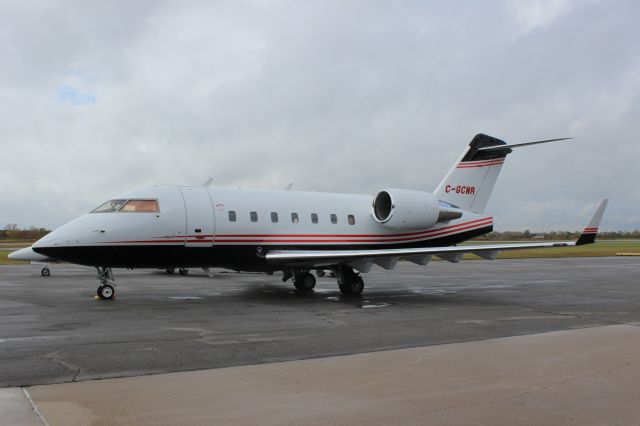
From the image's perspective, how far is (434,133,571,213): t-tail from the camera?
814 inches

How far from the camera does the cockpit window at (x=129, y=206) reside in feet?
49.7

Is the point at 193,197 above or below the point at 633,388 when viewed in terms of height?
above

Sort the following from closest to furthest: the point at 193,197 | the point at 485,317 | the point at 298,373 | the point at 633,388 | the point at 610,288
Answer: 1. the point at 633,388
2. the point at 298,373
3. the point at 485,317
4. the point at 193,197
5. the point at 610,288

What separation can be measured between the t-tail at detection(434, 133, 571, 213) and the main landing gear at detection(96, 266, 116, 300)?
11396mm

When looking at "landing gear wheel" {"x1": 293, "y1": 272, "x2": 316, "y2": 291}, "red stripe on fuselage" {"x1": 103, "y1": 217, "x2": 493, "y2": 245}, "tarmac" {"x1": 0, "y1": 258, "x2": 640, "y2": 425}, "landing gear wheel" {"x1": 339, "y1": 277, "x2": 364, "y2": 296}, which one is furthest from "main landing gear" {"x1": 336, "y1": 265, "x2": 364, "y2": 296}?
"tarmac" {"x1": 0, "y1": 258, "x2": 640, "y2": 425}

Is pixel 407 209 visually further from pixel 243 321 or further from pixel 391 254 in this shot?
pixel 243 321

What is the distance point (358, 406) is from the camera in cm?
545

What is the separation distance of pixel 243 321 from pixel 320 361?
161 inches

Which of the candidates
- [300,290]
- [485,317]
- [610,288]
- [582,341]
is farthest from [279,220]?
[610,288]

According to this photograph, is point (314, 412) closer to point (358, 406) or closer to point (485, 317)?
point (358, 406)

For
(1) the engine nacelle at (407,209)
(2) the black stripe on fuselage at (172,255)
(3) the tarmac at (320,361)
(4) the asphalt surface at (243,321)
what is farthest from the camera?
(1) the engine nacelle at (407,209)

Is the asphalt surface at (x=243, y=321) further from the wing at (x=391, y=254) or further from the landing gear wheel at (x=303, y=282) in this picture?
the wing at (x=391, y=254)

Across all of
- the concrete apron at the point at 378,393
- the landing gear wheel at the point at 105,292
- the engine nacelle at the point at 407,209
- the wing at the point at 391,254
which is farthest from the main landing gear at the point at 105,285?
the concrete apron at the point at 378,393

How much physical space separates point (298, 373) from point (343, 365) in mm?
698
